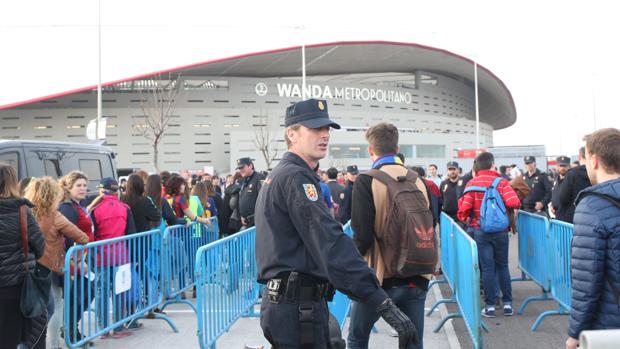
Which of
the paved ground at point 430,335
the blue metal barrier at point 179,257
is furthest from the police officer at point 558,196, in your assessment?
the blue metal barrier at point 179,257

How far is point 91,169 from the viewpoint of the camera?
11102 millimetres

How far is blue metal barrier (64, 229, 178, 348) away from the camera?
17.5 feet

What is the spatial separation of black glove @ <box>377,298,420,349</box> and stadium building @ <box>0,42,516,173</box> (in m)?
48.0

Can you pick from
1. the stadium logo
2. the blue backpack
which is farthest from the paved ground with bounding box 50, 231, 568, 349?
the stadium logo

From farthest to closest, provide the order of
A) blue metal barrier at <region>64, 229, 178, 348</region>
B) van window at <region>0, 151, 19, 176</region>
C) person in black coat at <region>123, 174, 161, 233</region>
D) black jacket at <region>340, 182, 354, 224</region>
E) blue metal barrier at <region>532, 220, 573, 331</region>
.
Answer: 1. black jacket at <region>340, 182, 354, 224</region>
2. van window at <region>0, 151, 19, 176</region>
3. person in black coat at <region>123, 174, 161, 233</region>
4. blue metal barrier at <region>532, 220, 573, 331</region>
5. blue metal barrier at <region>64, 229, 178, 348</region>

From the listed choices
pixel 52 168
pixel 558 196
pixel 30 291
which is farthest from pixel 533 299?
pixel 52 168

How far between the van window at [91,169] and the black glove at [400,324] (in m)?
9.56

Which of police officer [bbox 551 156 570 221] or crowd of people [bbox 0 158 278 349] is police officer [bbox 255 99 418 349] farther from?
police officer [bbox 551 156 570 221]

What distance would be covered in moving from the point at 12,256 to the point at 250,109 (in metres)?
52.7

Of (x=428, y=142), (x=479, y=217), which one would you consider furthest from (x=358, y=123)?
(x=479, y=217)

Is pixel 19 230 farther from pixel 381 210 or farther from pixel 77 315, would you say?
pixel 381 210

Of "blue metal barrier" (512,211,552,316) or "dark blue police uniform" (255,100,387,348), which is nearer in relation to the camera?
"dark blue police uniform" (255,100,387,348)

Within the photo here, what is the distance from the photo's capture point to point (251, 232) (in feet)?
22.9

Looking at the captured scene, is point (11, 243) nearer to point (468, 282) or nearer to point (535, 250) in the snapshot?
point (468, 282)
